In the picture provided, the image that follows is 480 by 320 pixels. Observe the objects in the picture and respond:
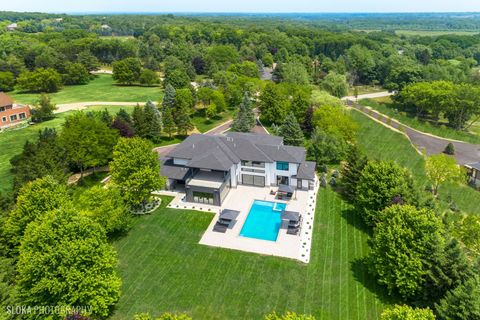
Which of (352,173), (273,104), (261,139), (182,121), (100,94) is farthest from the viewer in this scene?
(100,94)

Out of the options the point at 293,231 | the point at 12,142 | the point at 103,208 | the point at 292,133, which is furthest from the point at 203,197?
the point at 12,142

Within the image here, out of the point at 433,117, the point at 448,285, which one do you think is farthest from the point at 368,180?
the point at 433,117

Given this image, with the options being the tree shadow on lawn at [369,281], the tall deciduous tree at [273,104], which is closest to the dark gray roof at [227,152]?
the tree shadow on lawn at [369,281]

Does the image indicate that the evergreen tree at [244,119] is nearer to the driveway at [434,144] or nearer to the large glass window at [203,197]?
the large glass window at [203,197]

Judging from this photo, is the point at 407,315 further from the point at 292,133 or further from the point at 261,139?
the point at 292,133

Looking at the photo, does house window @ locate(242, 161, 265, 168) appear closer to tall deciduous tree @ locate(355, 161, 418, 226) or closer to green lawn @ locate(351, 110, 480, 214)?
tall deciduous tree @ locate(355, 161, 418, 226)

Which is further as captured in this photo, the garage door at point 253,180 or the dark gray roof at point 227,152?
the garage door at point 253,180

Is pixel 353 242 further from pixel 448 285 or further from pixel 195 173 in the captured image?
pixel 195 173
